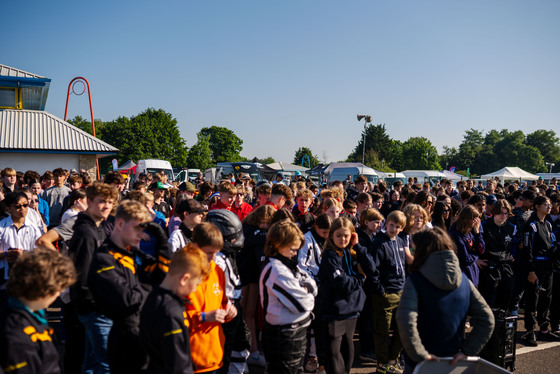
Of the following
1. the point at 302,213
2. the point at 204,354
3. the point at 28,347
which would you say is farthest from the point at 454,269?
the point at 302,213

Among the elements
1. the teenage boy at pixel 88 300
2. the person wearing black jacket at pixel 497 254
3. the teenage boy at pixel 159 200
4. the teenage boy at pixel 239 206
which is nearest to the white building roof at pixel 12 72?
the teenage boy at pixel 159 200

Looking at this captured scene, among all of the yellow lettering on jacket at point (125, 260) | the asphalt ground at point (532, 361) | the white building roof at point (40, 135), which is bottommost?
the asphalt ground at point (532, 361)

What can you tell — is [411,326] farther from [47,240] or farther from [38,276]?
[47,240]

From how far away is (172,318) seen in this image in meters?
2.38

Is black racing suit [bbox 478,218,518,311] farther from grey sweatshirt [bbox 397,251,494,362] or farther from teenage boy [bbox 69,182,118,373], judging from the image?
teenage boy [bbox 69,182,118,373]

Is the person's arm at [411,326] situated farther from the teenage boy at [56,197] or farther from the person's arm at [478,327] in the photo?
the teenage boy at [56,197]

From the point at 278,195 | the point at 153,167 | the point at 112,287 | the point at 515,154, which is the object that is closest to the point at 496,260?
the point at 278,195

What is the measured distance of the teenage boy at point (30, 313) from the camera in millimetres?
2012

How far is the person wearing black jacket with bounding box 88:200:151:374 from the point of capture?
110 inches

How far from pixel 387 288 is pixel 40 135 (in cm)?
2022

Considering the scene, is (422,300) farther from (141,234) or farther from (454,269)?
(141,234)

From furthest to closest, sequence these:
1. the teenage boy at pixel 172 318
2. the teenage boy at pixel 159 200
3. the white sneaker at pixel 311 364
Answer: the teenage boy at pixel 159 200 < the white sneaker at pixel 311 364 < the teenage boy at pixel 172 318

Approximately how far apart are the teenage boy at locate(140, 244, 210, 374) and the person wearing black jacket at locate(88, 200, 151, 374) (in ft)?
1.29

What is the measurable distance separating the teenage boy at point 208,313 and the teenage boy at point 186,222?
103cm
